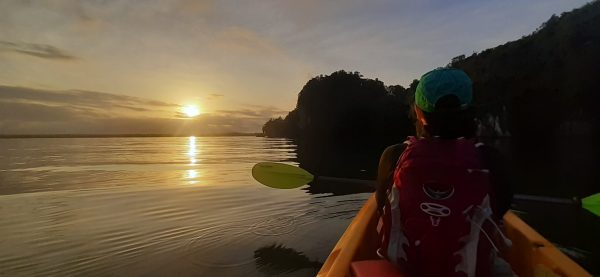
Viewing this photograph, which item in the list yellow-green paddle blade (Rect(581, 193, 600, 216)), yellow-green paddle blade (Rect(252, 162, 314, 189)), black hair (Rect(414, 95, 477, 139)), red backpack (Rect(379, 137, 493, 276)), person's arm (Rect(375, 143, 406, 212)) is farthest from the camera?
yellow-green paddle blade (Rect(252, 162, 314, 189))

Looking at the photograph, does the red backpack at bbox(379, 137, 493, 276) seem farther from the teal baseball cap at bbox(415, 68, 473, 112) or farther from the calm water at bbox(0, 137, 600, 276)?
the calm water at bbox(0, 137, 600, 276)

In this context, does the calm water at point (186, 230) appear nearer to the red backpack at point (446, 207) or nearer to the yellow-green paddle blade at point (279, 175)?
the yellow-green paddle blade at point (279, 175)

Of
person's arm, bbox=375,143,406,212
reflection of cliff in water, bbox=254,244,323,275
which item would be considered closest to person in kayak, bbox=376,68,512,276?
person's arm, bbox=375,143,406,212

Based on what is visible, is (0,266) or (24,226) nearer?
(0,266)

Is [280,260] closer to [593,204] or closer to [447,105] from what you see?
[447,105]

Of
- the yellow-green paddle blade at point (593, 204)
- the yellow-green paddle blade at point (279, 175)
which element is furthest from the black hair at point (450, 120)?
the yellow-green paddle blade at point (279, 175)

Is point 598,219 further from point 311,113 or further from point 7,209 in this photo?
point 311,113

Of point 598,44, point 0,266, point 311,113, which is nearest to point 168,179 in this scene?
point 0,266

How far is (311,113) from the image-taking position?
372 feet

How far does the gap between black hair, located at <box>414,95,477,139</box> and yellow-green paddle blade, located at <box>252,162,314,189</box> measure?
4.77 m

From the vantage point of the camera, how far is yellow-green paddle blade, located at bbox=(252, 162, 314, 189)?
6.92 m

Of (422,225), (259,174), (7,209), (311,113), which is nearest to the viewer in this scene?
(422,225)

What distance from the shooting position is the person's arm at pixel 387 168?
2428mm

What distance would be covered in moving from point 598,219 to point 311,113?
349ft
